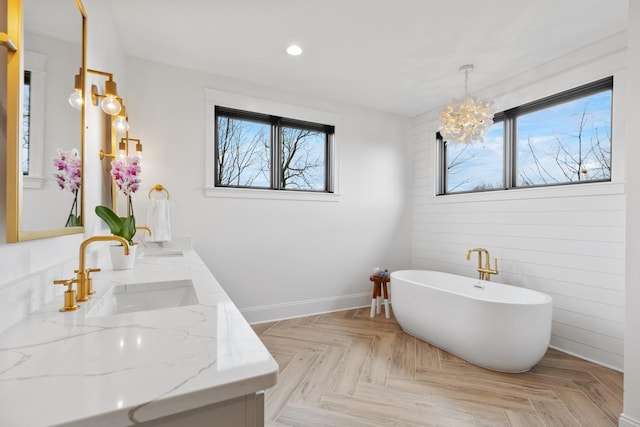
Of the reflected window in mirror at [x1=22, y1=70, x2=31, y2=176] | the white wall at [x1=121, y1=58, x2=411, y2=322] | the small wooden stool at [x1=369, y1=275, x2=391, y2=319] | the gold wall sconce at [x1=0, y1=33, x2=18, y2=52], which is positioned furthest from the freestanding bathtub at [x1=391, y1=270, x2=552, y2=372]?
the gold wall sconce at [x1=0, y1=33, x2=18, y2=52]

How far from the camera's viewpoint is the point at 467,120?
2629mm

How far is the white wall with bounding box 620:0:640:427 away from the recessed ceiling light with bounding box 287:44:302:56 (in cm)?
205

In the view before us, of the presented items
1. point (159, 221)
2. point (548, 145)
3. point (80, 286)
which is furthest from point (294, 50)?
point (548, 145)

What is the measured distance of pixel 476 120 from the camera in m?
2.61

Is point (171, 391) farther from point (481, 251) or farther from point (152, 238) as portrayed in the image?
point (481, 251)

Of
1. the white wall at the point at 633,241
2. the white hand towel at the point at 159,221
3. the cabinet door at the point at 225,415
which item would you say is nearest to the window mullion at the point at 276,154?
the white hand towel at the point at 159,221

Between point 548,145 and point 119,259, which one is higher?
point 548,145

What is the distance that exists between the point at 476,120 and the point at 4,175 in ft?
9.46

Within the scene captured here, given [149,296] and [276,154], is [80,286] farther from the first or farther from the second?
[276,154]

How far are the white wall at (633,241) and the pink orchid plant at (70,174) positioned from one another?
2549mm

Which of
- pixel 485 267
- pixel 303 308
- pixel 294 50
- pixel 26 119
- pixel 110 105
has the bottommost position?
pixel 303 308

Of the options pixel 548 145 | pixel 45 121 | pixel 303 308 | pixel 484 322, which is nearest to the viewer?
pixel 45 121

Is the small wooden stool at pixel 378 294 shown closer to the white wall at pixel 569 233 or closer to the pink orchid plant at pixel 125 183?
the white wall at pixel 569 233

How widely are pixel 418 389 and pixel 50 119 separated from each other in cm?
237
